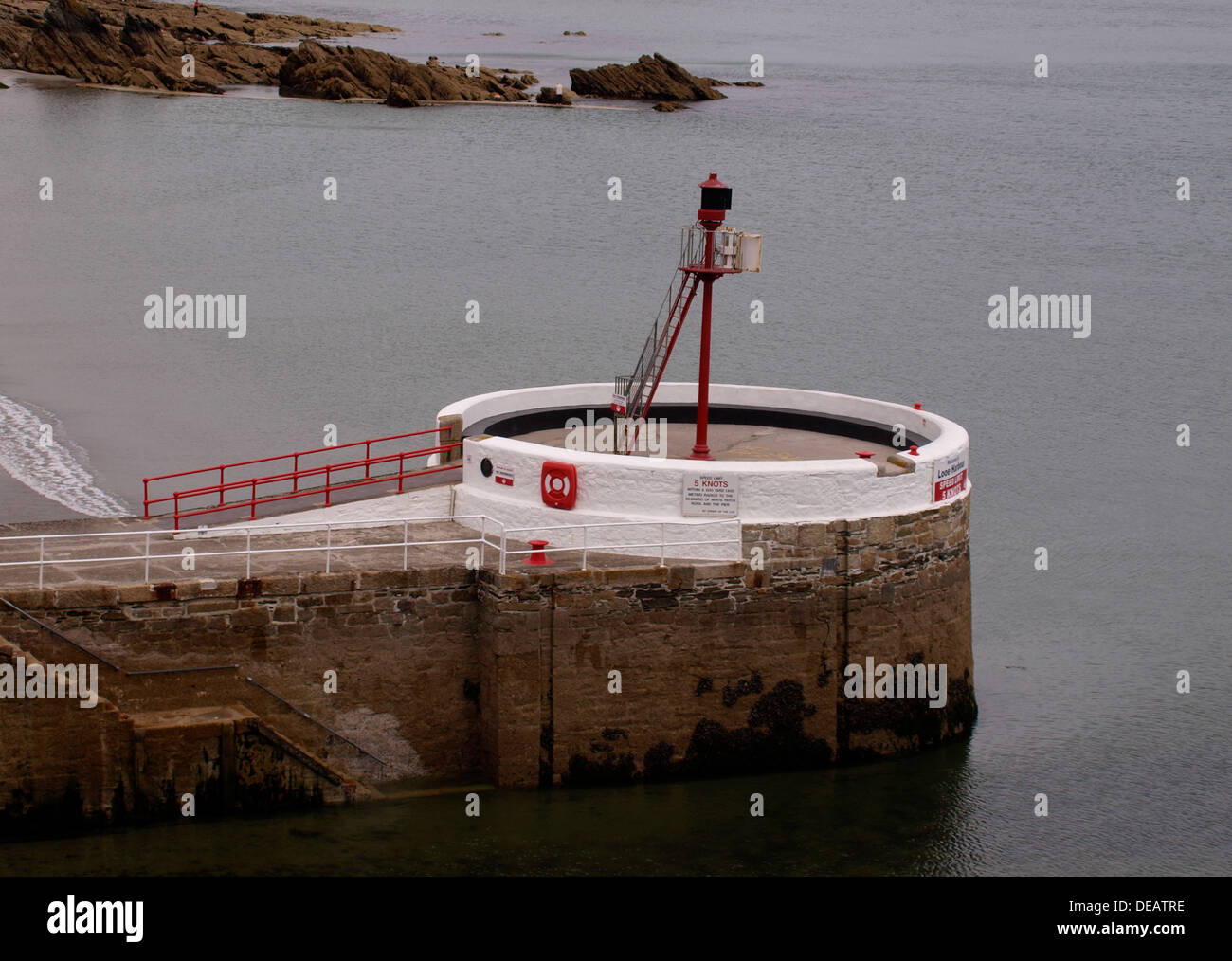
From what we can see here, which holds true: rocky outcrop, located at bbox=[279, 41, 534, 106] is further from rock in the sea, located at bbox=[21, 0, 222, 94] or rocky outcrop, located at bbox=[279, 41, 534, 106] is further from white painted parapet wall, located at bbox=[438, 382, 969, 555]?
white painted parapet wall, located at bbox=[438, 382, 969, 555]

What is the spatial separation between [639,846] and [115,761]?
6.90 m

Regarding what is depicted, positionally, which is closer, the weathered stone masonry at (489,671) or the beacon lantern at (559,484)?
the weathered stone masonry at (489,671)

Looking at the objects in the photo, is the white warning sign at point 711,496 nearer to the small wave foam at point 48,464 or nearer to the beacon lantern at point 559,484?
the beacon lantern at point 559,484

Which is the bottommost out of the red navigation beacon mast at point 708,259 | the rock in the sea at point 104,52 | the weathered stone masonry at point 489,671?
the weathered stone masonry at point 489,671

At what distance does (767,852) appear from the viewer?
24109 millimetres

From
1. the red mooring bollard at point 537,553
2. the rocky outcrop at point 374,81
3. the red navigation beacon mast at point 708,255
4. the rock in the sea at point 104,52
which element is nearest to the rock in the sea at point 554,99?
the rocky outcrop at point 374,81

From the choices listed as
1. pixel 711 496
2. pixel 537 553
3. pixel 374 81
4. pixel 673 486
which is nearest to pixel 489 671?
pixel 537 553

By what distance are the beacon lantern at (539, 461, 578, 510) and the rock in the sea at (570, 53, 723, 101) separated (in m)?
79.6

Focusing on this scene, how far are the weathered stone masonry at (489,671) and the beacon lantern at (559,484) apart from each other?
1408 millimetres

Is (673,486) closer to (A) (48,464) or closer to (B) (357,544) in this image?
(B) (357,544)

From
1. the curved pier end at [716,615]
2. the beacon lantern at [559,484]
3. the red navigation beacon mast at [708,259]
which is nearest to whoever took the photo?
the curved pier end at [716,615]

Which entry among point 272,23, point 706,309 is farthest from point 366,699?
point 272,23

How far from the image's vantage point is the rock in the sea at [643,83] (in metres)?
102

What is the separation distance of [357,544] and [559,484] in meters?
2.93
